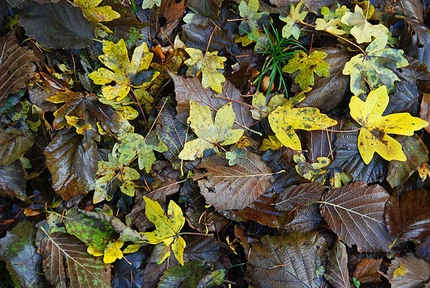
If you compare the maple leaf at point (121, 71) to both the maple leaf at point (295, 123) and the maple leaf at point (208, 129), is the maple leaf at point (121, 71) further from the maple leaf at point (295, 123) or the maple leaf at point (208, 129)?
the maple leaf at point (295, 123)

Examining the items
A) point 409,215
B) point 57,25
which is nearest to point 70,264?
point 57,25

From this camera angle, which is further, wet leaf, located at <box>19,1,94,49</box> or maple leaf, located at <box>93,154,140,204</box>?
maple leaf, located at <box>93,154,140,204</box>

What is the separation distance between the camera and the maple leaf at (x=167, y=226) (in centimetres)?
168

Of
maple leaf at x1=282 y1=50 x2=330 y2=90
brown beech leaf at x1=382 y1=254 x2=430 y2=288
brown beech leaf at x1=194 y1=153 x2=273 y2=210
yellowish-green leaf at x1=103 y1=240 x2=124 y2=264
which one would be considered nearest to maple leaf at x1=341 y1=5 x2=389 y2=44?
maple leaf at x1=282 y1=50 x2=330 y2=90

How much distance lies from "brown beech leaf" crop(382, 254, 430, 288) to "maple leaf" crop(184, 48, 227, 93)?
3.72 ft

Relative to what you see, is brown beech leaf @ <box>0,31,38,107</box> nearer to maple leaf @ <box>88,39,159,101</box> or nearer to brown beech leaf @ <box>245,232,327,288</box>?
maple leaf @ <box>88,39,159,101</box>

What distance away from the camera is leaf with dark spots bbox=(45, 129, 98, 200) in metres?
1.76

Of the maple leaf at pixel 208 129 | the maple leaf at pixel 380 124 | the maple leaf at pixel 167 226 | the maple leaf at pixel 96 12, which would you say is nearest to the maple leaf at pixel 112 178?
the maple leaf at pixel 167 226

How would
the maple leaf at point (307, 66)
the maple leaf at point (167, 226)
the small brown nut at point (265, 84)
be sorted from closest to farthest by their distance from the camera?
the maple leaf at point (167, 226) → the maple leaf at point (307, 66) → the small brown nut at point (265, 84)

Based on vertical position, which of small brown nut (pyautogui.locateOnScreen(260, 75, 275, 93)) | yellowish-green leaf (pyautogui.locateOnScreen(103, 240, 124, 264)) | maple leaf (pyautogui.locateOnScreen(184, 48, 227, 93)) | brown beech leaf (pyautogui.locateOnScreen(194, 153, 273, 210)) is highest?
maple leaf (pyautogui.locateOnScreen(184, 48, 227, 93))

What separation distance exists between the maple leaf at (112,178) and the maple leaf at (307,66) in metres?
0.89

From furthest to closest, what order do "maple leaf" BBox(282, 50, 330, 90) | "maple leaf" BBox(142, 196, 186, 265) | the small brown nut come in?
the small brown nut, "maple leaf" BBox(282, 50, 330, 90), "maple leaf" BBox(142, 196, 186, 265)

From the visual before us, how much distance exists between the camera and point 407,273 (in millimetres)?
1760

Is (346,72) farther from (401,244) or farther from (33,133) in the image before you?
(33,133)
